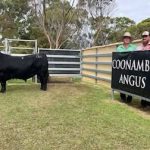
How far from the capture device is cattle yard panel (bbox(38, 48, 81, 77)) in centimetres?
1488

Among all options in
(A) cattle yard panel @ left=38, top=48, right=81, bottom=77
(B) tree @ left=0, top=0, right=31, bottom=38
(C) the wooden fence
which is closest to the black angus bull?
(C) the wooden fence

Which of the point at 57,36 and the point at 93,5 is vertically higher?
the point at 93,5

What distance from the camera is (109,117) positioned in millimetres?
7789

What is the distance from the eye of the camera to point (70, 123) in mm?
7219

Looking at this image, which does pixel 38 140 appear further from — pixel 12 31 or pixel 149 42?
pixel 12 31

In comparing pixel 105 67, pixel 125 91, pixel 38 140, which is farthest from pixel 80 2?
pixel 38 140

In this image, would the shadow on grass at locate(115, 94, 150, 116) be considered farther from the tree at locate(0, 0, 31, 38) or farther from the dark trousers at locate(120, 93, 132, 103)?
the tree at locate(0, 0, 31, 38)

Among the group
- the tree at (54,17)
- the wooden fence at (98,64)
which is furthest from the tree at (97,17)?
the wooden fence at (98,64)

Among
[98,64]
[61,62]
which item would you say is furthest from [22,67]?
[61,62]

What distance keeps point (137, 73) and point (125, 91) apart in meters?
0.84

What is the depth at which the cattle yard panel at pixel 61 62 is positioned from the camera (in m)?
14.9

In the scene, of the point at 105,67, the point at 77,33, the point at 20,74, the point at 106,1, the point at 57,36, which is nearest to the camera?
the point at 20,74

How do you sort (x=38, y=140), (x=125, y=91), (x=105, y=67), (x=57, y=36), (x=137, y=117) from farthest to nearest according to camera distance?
1. (x=57, y=36)
2. (x=105, y=67)
3. (x=125, y=91)
4. (x=137, y=117)
5. (x=38, y=140)

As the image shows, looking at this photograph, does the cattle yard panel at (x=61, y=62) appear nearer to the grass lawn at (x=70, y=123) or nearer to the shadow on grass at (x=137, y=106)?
the grass lawn at (x=70, y=123)
